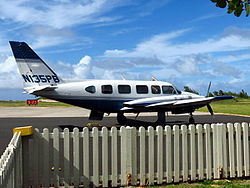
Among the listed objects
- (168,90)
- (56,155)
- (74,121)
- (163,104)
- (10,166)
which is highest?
(168,90)

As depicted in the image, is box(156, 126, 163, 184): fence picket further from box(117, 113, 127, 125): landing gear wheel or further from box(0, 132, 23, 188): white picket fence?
box(117, 113, 127, 125): landing gear wheel

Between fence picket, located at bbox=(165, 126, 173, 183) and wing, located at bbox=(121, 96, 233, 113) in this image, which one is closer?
fence picket, located at bbox=(165, 126, 173, 183)

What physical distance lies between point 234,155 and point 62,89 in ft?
37.0

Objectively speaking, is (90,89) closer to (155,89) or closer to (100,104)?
(100,104)

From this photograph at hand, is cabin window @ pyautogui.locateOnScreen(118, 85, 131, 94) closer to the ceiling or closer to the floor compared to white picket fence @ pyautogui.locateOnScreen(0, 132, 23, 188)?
closer to the ceiling

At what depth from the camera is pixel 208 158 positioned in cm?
664

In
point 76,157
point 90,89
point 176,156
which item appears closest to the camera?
point 76,157

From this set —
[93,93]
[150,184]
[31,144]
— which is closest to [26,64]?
[93,93]

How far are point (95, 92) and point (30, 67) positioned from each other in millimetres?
4423

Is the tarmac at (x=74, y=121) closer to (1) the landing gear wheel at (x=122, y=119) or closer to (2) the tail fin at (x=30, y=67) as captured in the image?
(1) the landing gear wheel at (x=122, y=119)

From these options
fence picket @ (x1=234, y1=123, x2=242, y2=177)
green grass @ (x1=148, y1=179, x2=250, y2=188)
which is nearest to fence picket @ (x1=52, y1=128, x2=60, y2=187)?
green grass @ (x1=148, y1=179, x2=250, y2=188)

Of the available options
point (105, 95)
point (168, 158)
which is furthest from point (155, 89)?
point (168, 158)

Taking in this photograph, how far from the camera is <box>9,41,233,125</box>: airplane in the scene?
16.0 metres

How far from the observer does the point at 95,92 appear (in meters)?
16.6
